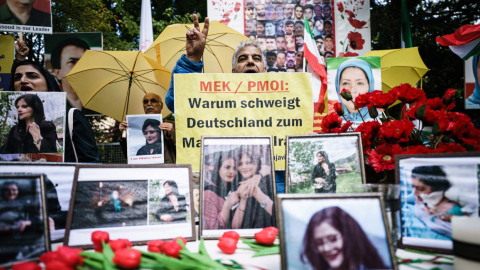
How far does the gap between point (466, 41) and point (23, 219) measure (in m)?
5.19

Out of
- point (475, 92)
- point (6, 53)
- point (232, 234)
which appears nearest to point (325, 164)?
point (232, 234)

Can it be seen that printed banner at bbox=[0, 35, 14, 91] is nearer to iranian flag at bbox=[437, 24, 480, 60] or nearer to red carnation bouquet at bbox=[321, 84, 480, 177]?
red carnation bouquet at bbox=[321, 84, 480, 177]

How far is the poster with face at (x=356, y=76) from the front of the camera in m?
2.72

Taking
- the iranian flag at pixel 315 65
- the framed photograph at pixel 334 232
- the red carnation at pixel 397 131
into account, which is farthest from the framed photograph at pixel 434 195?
the iranian flag at pixel 315 65

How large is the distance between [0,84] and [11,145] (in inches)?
123

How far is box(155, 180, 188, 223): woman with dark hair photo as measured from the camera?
47.8 inches

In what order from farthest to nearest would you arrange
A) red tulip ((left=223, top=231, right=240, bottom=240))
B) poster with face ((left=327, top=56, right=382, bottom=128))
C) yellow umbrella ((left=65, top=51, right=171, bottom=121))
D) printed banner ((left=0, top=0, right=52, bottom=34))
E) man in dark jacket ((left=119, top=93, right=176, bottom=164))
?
A: 1. yellow umbrella ((left=65, top=51, right=171, bottom=121))
2. printed banner ((left=0, top=0, right=52, bottom=34))
3. poster with face ((left=327, top=56, right=382, bottom=128))
4. man in dark jacket ((left=119, top=93, right=176, bottom=164))
5. red tulip ((left=223, top=231, right=240, bottom=240))

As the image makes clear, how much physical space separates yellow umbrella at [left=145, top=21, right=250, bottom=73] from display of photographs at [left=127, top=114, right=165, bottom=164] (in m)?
1.74

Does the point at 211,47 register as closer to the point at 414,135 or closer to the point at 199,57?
the point at 199,57

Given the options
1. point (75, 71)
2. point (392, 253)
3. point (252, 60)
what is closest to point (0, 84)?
point (75, 71)

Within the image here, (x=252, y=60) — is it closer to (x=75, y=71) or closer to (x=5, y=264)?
(x=5, y=264)

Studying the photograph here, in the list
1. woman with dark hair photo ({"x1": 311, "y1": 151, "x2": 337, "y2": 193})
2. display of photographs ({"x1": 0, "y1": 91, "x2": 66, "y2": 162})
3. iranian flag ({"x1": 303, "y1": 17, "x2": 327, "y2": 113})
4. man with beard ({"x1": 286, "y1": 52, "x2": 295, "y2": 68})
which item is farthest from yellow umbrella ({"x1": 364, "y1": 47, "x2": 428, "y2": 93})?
display of photographs ({"x1": 0, "y1": 91, "x2": 66, "y2": 162})

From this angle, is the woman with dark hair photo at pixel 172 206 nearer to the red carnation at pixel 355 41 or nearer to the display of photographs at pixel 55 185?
the display of photographs at pixel 55 185

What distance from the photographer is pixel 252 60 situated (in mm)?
2238
